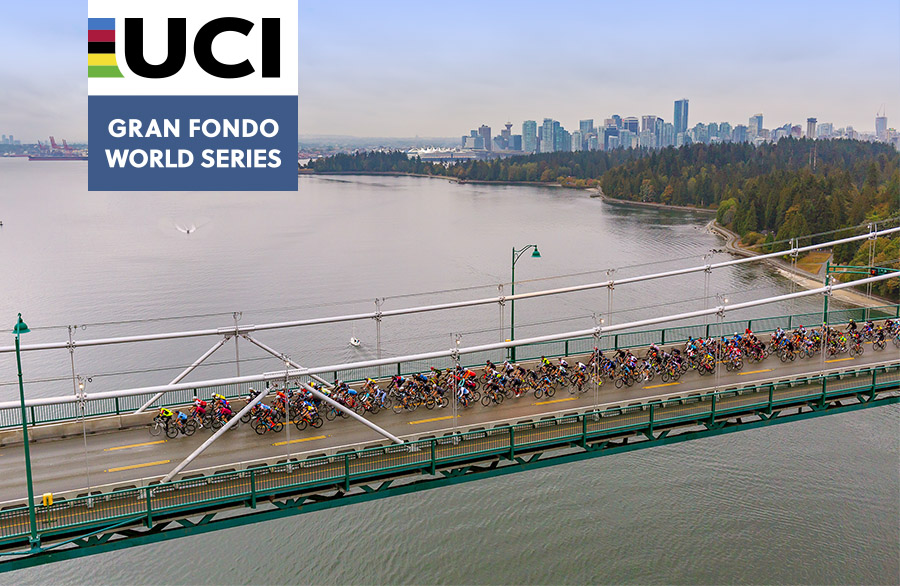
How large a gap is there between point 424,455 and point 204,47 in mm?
21257

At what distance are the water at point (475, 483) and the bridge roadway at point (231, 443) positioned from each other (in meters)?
4.26

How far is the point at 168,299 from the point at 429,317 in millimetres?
16114

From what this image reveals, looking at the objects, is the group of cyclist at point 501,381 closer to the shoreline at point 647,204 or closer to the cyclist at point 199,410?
the cyclist at point 199,410

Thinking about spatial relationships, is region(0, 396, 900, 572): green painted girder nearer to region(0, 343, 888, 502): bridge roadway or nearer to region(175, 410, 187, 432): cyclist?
region(0, 343, 888, 502): bridge roadway

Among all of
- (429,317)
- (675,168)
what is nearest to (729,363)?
(429,317)

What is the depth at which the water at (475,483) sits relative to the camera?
19.9 meters

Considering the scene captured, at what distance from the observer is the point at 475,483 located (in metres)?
24.1

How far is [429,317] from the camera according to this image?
42938mm

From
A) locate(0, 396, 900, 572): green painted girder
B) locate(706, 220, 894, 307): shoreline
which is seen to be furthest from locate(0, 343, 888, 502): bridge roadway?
locate(706, 220, 894, 307): shoreline

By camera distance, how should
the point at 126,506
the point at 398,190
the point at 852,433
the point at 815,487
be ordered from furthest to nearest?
the point at 398,190
the point at 852,433
the point at 815,487
the point at 126,506

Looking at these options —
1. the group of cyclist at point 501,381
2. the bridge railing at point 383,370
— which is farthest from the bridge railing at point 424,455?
the bridge railing at point 383,370

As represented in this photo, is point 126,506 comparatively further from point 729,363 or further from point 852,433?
point 852,433

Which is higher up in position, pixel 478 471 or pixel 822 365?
pixel 822 365

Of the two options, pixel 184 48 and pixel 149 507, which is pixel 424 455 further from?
pixel 184 48
